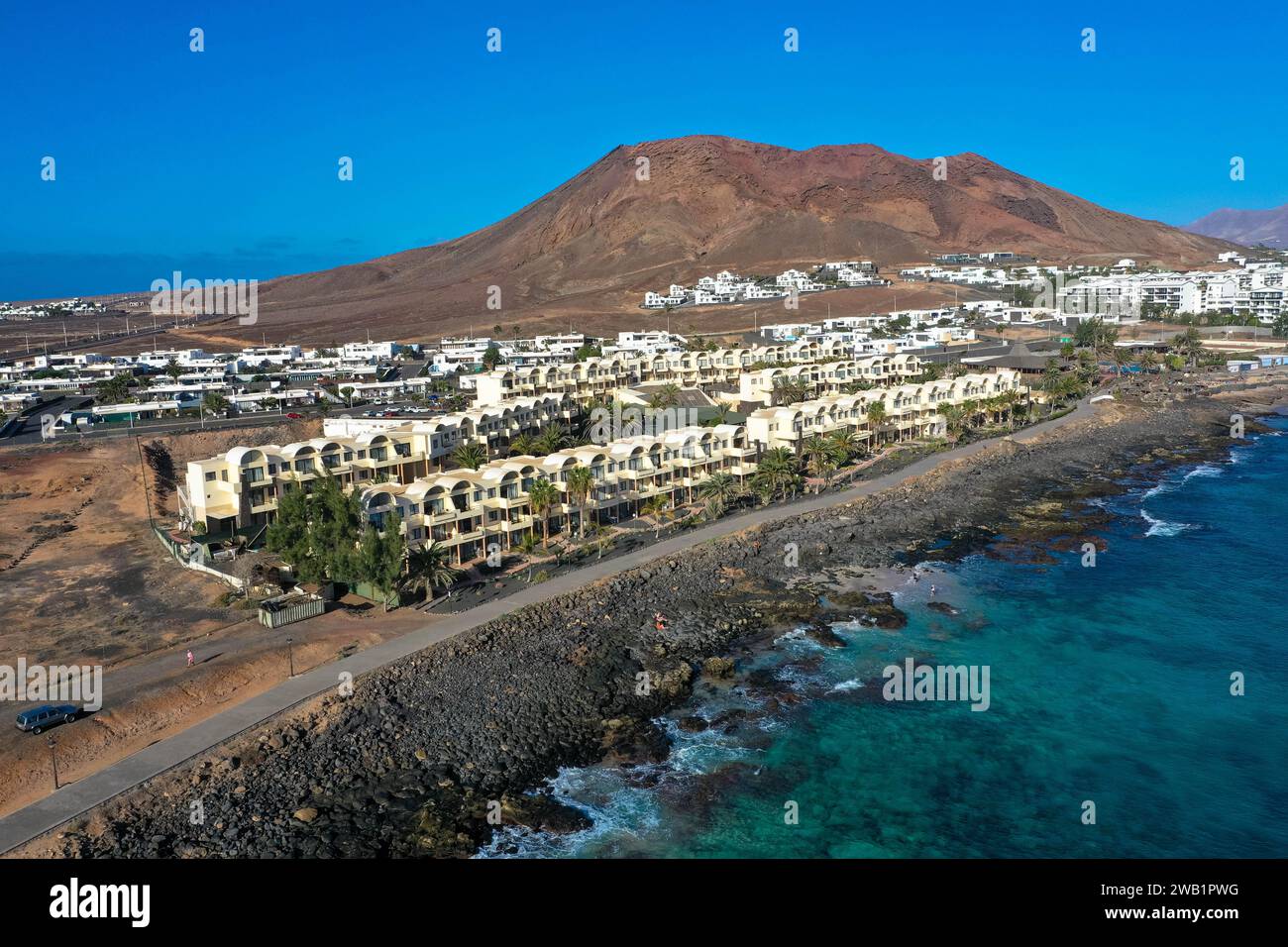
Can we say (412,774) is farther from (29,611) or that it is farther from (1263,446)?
(1263,446)

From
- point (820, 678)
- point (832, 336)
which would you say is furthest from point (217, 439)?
point (832, 336)

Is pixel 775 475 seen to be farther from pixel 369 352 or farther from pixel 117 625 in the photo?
pixel 369 352

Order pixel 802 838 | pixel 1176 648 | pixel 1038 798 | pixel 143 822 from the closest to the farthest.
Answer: pixel 143 822
pixel 802 838
pixel 1038 798
pixel 1176 648

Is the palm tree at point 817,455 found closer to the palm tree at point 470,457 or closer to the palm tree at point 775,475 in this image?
the palm tree at point 775,475

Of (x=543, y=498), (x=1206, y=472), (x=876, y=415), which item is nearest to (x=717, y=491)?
(x=543, y=498)

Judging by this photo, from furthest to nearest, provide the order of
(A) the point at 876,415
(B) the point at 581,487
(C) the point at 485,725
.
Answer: (A) the point at 876,415 < (B) the point at 581,487 < (C) the point at 485,725

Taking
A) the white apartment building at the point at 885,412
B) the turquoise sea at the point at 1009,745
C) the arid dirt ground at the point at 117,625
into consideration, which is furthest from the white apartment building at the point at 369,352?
the turquoise sea at the point at 1009,745

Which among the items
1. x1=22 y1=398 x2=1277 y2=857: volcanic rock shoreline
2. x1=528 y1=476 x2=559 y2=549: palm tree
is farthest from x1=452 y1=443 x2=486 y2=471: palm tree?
x1=22 y1=398 x2=1277 y2=857: volcanic rock shoreline
